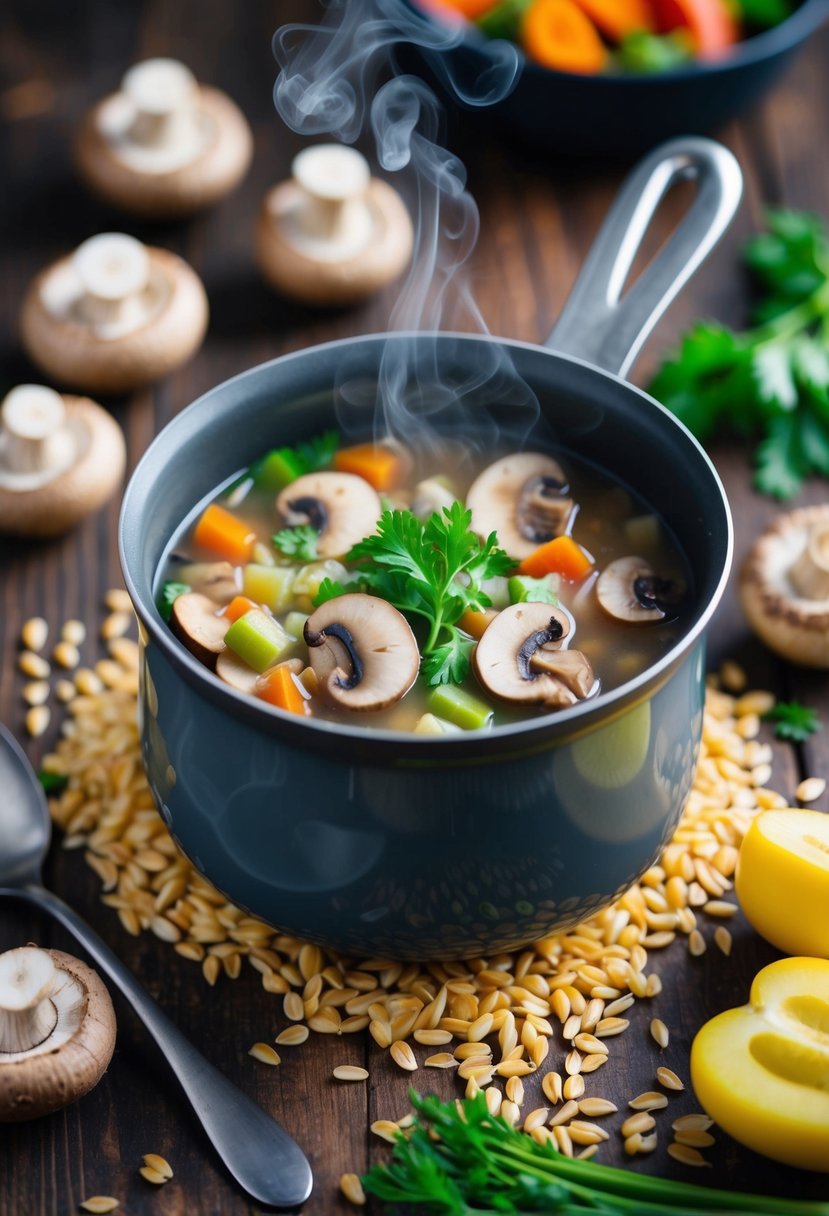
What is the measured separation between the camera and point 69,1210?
85.0 inches

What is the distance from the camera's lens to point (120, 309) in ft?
11.3

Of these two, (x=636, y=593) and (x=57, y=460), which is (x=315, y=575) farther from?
(x=57, y=460)

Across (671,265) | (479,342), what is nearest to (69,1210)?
(479,342)

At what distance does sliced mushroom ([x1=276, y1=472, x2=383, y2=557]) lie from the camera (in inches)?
104

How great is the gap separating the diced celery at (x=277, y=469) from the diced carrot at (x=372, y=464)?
8 centimetres

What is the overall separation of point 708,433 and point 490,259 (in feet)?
2.75

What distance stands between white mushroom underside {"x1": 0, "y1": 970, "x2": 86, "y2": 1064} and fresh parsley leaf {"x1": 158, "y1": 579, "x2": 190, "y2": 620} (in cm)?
63

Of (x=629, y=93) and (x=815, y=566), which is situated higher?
(x=629, y=93)

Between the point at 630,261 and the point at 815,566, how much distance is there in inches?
27.8

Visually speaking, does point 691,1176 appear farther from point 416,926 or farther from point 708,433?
point 708,433

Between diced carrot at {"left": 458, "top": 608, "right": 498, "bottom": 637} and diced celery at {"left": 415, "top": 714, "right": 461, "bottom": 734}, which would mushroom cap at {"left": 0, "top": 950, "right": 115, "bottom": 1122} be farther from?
diced carrot at {"left": 458, "top": 608, "right": 498, "bottom": 637}

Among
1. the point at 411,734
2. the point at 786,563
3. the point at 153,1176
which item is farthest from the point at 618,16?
the point at 153,1176

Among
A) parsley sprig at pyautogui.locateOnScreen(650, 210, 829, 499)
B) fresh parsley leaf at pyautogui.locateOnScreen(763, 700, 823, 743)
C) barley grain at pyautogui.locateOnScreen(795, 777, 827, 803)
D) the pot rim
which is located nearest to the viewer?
the pot rim

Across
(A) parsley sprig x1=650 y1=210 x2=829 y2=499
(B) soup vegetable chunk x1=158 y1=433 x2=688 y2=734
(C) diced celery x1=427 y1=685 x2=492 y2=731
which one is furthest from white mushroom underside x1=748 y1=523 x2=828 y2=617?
(C) diced celery x1=427 y1=685 x2=492 y2=731
